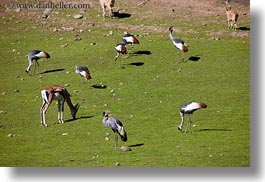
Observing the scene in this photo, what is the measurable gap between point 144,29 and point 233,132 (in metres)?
1.20

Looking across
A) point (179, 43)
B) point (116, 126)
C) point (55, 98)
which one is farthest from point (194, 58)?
point (55, 98)

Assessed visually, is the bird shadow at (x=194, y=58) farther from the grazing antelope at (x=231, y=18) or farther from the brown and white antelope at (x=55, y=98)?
the brown and white antelope at (x=55, y=98)

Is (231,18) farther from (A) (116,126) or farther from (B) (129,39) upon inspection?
(A) (116,126)

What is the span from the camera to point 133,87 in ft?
21.1

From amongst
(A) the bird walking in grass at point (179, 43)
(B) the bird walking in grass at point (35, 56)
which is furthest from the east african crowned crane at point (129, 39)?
(B) the bird walking in grass at point (35, 56)

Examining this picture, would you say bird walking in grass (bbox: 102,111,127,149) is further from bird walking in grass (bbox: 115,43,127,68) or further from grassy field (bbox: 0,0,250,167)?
bird walking in grass (bbox: 115,43,127,68)

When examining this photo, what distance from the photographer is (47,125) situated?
6301 mm

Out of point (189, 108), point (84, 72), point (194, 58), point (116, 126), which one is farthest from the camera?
point (194, 58)

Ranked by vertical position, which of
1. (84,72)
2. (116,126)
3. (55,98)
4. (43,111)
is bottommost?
(116,126)

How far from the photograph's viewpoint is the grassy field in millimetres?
6172

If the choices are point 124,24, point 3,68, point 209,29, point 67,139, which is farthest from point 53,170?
point 209,29

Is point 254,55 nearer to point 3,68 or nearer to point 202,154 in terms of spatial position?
point 202,154

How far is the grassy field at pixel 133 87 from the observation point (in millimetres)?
6172

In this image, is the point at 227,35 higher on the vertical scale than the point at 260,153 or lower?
higher
